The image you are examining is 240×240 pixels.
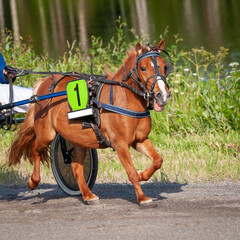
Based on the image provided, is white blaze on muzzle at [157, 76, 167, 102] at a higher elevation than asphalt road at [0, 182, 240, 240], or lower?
higher

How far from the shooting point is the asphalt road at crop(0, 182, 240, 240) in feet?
14.6

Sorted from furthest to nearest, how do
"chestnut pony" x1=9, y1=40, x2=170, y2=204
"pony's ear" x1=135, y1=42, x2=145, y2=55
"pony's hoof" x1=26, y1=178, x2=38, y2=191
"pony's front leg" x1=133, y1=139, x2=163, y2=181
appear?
"pony's hoof" x1=26, y1=178, x2=38, y2=191, "pony's front leg" x1=133, y1=139, x2=163, y2=181, "pony's ear" x1=135, y1=42, x2=145, y2=55, "chestnut pony" x1=9, y1=40, x2=170, y2=204

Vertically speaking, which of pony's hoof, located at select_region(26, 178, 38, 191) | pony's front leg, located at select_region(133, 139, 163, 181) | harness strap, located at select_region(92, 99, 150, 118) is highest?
harness strap, located at select_region(92, 99, 150, 118)

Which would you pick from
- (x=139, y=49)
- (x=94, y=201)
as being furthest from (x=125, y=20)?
(x=139, y=49)

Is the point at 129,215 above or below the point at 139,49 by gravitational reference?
below

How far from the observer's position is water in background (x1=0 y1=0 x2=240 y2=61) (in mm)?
18766

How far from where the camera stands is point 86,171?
20.1ft

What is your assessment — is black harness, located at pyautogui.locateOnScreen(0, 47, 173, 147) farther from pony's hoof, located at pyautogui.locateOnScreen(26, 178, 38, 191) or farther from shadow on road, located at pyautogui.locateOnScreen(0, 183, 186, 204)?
pony's hoof, located at pyautogui.locateOnScreen(26, 178, 38, 191)

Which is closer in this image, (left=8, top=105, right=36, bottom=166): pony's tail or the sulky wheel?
the sulky wheel

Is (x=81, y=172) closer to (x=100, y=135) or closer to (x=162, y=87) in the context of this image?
(x=100, y=135)

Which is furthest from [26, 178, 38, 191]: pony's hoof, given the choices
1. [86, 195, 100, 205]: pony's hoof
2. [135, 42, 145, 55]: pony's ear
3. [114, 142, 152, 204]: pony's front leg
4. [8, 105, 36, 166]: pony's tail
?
[135, 42, 145, 55]: pony's ear

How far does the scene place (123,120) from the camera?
5.03 metres

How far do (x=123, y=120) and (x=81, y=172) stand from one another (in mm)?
1136

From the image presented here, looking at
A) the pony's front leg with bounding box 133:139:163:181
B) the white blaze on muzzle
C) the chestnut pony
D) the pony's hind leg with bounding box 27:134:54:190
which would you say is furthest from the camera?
the pony's hind leg with bounding box 27:134:54:190
